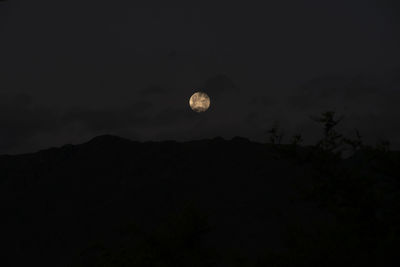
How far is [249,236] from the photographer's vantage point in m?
78.9

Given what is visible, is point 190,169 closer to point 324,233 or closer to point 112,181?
point 112,181

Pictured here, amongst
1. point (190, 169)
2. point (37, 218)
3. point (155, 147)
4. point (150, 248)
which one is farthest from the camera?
point (155, 147)

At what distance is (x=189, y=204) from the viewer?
1409cm

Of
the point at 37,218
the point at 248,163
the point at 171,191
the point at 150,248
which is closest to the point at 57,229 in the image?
the point at 37,218

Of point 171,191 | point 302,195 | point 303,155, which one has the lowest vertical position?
point 302,195

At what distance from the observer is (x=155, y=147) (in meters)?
124

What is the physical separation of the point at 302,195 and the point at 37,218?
94469 millimetres

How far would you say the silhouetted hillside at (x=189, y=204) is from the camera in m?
10.1

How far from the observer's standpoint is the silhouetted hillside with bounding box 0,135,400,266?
10.1 metres

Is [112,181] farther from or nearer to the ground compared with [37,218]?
farther from the ground

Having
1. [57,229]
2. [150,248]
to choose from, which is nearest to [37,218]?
[57,229]

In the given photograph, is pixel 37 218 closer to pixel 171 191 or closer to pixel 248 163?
pixel 171 191

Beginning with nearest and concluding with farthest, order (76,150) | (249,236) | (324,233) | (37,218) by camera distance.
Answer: (324,233) → (249,236) → (37,218) → (76,150)

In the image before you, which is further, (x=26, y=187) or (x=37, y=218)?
(x=26, y=187)
